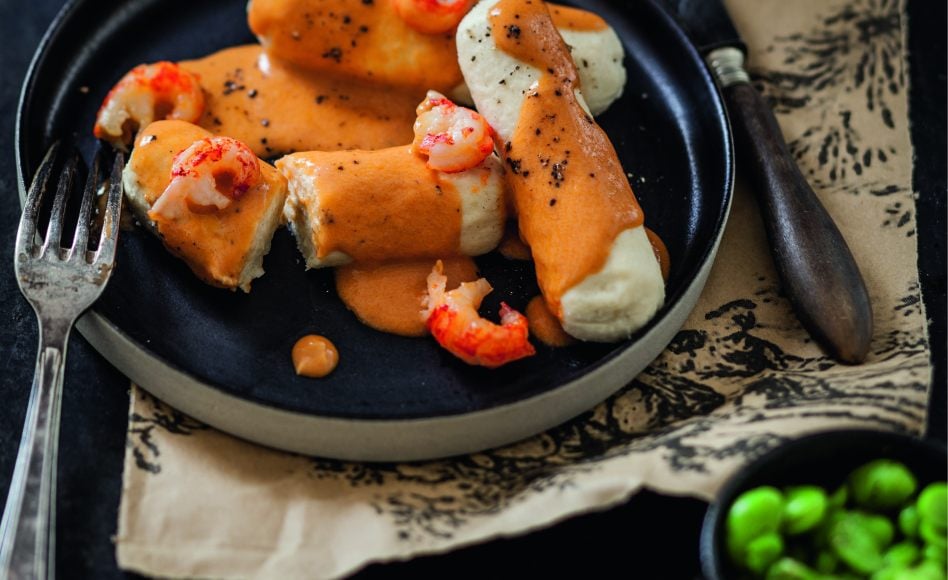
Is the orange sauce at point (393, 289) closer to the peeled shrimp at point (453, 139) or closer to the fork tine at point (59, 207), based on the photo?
the peeled shrimp at point (453, 139)

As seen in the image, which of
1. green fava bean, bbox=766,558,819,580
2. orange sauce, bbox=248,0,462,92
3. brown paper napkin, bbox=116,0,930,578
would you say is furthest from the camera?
orange sauce, bbox=248,0,462,92

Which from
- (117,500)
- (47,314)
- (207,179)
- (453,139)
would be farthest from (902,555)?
(47,314)

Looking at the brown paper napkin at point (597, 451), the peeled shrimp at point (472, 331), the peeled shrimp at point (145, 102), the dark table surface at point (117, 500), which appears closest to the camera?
the brown paper napkin at point (597, 451)

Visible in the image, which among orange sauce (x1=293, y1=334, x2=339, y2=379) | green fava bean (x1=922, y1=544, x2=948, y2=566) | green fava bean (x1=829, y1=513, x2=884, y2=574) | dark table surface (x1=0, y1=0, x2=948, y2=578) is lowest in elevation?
dark table surface (x1=0, y1=0, x2=948, y2=578)

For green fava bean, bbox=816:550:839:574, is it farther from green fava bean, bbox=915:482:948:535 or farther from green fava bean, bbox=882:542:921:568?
green fava bean, bbox=915:482:948:535

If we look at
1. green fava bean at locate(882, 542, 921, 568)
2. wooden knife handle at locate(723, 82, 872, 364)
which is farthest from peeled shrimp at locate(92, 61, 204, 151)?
green fava bean at locate(882, 542, 921, 568)

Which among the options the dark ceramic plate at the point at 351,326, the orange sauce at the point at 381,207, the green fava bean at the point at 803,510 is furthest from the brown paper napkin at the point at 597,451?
the orange sauce at the point at 381,207

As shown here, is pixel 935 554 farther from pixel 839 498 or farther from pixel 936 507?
pixel 839 498
